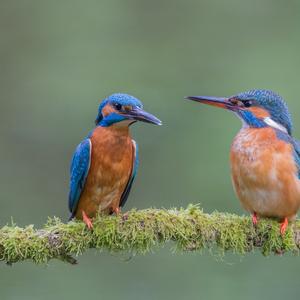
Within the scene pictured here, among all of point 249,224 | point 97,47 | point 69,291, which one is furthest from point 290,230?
point 97,47

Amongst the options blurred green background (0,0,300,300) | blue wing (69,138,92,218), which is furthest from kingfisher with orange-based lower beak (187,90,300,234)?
blurred green background (0,0,300,300)

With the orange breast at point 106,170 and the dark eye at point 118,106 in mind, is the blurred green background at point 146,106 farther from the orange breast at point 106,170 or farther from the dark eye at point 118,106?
the dark eye at point 118,106

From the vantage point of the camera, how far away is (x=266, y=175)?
A: 560 cm

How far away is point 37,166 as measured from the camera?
36.8 feet

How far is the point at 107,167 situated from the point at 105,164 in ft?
0.08

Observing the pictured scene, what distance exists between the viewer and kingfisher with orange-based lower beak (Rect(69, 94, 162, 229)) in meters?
5.79

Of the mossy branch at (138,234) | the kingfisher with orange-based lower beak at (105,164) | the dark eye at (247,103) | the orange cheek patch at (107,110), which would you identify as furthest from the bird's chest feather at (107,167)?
the dark eye at (247,103)

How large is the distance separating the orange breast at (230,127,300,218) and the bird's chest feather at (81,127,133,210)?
2.51ft

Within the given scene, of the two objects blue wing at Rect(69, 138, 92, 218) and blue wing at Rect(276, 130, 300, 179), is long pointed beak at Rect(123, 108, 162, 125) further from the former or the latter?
blue wing at Rect(276, 130, 300, 179)

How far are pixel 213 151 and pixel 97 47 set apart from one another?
9.46 ft

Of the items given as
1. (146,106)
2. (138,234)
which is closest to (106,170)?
(138,234)

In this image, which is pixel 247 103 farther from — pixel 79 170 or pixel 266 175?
pixel 79 170

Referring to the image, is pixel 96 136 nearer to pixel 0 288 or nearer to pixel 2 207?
pixel 0 288

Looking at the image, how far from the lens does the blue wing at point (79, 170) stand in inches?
228
